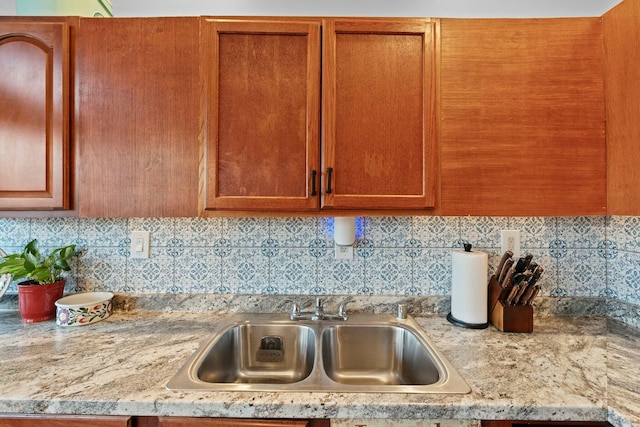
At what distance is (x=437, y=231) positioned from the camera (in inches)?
54.2

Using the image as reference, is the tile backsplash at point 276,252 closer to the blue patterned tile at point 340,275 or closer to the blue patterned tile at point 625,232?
A: the blue patterned tile at point 340,275

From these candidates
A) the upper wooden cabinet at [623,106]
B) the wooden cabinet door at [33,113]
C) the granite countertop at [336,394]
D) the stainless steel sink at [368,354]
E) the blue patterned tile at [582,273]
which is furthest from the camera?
the blue patterned tile at [582,273]

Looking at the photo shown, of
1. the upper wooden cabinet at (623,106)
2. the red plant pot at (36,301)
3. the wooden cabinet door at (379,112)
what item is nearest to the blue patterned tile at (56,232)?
the red plant pot at (36,301)

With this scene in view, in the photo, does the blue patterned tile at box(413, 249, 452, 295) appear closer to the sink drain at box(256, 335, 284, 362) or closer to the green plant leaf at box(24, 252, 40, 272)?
the sink drain at box(256, 335, 284, 362)

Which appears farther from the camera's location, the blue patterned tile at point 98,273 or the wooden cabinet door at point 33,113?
the blue patterned tile at point 98,273

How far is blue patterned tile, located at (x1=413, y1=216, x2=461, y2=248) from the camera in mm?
1372

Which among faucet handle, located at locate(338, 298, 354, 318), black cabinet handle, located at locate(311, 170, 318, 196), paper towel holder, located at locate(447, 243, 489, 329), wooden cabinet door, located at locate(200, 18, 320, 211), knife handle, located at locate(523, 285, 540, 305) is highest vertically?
wooden cabinet door, located at locate(200, 18, 320, 211)

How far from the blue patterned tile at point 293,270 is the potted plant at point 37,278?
913 mm

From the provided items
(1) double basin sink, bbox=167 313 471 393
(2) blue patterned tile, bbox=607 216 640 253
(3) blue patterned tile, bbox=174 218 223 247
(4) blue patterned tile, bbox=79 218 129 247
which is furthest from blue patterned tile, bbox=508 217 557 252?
(4) blue patterned tile, bbox=79 218 129 247

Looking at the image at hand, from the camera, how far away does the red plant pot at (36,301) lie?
1.22 meters

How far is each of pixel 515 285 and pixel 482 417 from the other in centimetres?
60

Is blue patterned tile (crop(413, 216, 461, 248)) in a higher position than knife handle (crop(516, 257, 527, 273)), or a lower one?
higher

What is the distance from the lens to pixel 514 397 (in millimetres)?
744

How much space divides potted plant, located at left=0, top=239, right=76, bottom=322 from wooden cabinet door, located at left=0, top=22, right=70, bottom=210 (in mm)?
273
